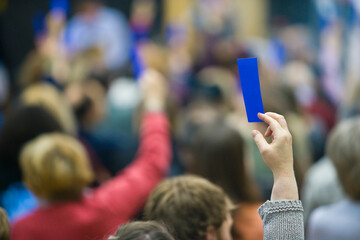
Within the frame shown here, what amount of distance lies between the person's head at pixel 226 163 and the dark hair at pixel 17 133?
89 cm

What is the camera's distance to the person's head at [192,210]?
4.98ft

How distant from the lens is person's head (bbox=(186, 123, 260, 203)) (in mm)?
2164

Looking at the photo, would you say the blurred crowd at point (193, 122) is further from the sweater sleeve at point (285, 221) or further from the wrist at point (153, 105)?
the sweater sleeve at point (285, 221)

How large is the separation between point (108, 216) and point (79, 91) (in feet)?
6.01

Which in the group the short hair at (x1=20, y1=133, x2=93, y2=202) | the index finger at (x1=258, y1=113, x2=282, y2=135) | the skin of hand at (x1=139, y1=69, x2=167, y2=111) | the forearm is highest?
the index finger at (x1=258, y1=113, x2=282, y2=135)

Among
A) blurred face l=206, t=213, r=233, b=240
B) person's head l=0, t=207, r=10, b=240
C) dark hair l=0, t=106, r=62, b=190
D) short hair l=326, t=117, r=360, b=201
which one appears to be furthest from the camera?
dark hair l=0, t=106, r=62, b=190

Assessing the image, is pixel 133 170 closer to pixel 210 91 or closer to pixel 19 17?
pixel 210 91

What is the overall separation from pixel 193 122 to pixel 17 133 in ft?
4.16

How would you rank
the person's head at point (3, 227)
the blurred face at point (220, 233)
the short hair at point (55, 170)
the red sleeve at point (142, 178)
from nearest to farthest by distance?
the person's head at point (3, 227), the blurred face at point (220, 233), the short hair at point (55, 170), the red sleeve at point (142, 178)

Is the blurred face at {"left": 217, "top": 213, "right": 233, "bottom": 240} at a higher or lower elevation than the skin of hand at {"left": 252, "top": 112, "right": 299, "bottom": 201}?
lower

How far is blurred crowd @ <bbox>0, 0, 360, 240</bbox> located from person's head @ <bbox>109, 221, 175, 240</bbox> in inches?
0.6

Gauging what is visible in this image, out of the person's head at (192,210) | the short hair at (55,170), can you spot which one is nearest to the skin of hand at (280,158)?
the person's head at (192,210)

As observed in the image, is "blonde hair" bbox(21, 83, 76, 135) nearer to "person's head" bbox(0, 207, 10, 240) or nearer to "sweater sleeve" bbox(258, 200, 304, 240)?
"person's head" bbox(0, 207, 10, 240)

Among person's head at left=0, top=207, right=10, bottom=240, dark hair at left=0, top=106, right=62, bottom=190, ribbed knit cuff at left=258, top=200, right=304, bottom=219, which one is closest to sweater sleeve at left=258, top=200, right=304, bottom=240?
ribbed knit cuff at left=258, top=200, right=304, bottom=219
